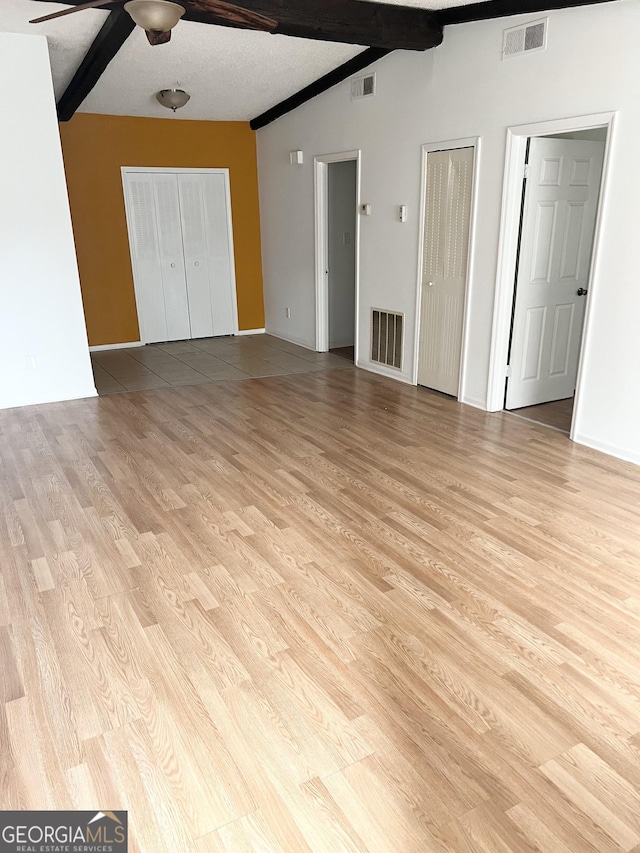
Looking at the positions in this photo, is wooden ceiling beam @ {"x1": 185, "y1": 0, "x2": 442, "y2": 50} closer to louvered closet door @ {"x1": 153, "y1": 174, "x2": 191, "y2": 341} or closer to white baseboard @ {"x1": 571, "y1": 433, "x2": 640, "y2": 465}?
white baseboard @ {"x1": 571, "y1": 433, "x2": 640, "y2": 465}

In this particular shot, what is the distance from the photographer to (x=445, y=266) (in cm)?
527

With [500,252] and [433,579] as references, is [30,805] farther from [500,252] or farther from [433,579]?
[500,252]

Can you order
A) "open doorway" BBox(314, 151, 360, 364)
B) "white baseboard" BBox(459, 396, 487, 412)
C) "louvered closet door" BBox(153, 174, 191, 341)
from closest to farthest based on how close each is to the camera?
"white baseboard" BBox(459, 396, 487, 412), "open doorway" BBox(314, 151, 360, 364), "louvered closet door" BBox(153, 174, 191, 341)

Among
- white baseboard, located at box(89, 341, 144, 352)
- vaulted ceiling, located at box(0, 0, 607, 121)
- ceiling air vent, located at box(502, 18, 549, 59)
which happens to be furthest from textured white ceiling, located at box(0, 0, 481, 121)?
white baseboard, located at box(89, 341, 144, 352)

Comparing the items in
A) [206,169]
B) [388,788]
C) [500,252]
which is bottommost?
[388,788]

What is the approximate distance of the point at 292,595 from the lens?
2672 millimetres

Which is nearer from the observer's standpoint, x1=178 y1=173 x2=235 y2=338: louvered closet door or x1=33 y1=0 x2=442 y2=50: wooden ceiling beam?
x1=33 y1=0 x2=442 y2=50: wooden ceiling beam

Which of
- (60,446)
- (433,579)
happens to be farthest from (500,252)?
(60,446)

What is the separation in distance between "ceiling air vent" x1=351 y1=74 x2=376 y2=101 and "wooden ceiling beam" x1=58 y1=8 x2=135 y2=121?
2.18 metres

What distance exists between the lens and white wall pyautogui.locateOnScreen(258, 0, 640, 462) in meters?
3.76

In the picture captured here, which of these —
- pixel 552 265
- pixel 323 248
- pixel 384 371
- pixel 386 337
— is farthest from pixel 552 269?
pixel 323 248

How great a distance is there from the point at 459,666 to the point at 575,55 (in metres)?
3.80

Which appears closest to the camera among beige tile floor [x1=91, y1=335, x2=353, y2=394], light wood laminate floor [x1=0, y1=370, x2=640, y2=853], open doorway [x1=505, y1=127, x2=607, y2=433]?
light wood laminate floor [x1=0, y1=370, x2=640, y2=853]

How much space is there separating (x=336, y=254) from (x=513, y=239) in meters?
2.97
